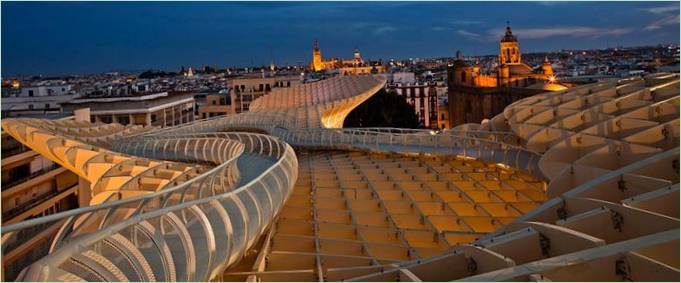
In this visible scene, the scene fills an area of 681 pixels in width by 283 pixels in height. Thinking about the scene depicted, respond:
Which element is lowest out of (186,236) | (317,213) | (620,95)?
(317,213)

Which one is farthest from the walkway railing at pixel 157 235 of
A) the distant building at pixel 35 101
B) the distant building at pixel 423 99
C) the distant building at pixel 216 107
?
the distant building at pixel 423 99

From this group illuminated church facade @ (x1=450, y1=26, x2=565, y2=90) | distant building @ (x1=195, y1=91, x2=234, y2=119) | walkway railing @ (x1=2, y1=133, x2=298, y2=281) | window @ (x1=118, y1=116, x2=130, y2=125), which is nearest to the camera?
→ walkway railing @ (x1=2, y1=133, x2=298, y2=281)

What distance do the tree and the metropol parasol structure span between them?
101 feet

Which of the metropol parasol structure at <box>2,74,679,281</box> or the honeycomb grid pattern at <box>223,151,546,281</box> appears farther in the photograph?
the honeycomb grid pattern at <box>223,151,546,281</box>

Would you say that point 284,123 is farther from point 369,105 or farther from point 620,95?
point 369,105

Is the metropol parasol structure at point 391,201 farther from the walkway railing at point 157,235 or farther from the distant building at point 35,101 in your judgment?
the distant building at point 35,101

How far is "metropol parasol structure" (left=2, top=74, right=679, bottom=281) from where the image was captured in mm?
6539

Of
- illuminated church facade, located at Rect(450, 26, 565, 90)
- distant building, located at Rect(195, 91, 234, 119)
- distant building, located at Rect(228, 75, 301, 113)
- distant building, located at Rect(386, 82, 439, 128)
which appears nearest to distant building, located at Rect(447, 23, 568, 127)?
illuminated church facade, located at Rect(450, 26, 565, 90)

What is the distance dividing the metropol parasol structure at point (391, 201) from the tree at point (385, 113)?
30.6 m

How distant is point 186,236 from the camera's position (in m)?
7.20

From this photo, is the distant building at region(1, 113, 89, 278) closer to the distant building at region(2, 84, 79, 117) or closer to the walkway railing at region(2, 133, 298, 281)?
the walkway railing at region(2, 133, 298, 281)

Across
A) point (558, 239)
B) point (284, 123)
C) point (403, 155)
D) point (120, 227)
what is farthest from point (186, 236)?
point (284, 123)

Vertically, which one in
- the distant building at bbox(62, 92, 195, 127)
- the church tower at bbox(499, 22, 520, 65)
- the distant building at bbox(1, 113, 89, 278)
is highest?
the church tower at bbox(499, 22, 520, 65)

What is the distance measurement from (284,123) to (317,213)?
2013cm
